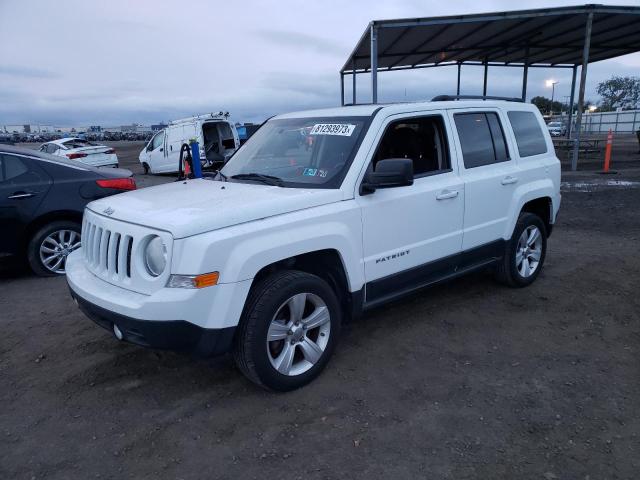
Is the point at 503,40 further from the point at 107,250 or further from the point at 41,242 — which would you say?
the point at 107,250

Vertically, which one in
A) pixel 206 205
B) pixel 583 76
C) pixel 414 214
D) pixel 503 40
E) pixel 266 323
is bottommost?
pixel 266 323

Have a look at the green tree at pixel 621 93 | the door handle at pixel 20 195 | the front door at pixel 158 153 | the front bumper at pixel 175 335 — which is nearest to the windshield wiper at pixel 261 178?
the front bumper at pixel 175 335

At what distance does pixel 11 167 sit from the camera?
223 inches

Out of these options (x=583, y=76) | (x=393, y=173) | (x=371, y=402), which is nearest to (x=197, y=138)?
(x=583, y=76)

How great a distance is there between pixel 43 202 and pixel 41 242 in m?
0.48

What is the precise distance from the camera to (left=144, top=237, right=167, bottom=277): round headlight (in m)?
2.86

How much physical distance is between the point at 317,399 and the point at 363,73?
64.6 feet

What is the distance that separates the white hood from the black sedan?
2.48m

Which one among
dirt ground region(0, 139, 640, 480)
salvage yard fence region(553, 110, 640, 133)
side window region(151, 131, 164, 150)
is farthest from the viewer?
salvage yard fence region(553, 110, 640, 133)

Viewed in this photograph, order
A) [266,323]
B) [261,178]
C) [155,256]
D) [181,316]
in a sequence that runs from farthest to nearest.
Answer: [261,178]
[266,323]
[155,256]
[181,316]

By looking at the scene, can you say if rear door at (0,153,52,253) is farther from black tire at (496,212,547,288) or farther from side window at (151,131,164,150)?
side window at (151,131,164,150)

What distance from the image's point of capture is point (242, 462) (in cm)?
263

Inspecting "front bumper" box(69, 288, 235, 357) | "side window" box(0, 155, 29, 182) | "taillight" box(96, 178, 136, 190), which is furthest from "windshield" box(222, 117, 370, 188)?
"side window" box(0, 155, 29, 182)

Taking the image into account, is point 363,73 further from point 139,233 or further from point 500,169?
point 139,233
